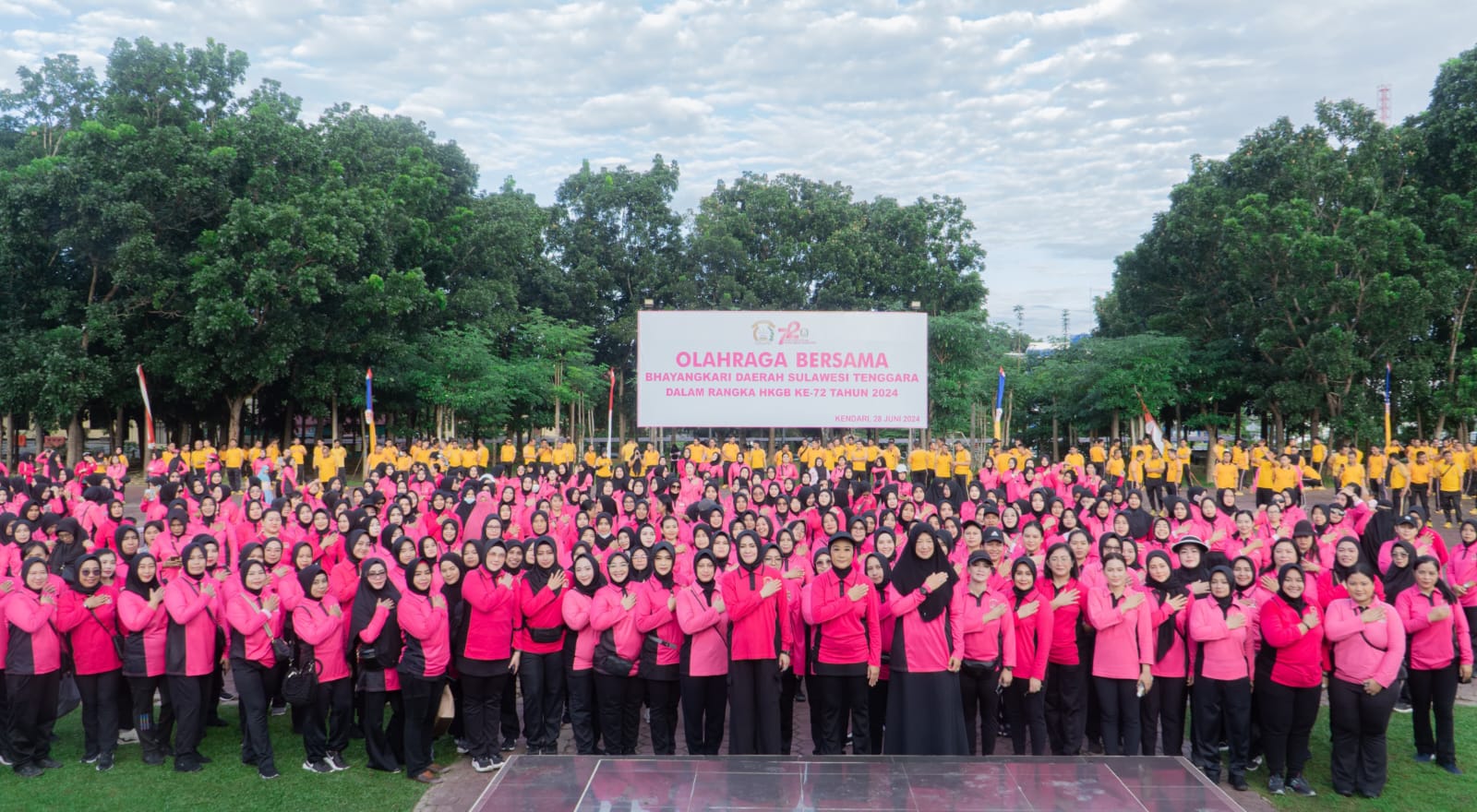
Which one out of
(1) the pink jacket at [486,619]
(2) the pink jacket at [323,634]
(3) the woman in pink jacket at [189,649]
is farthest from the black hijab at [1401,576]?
(3) the woman in pink jacket at [189,649]

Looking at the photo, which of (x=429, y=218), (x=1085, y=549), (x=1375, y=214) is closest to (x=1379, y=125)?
(x=1375, y=214)

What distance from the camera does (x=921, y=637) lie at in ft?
17.4

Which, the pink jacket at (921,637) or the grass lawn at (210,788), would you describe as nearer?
the grass lawn at (210,788)

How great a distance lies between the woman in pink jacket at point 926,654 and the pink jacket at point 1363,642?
2.04 m

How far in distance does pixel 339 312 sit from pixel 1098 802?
918 inches

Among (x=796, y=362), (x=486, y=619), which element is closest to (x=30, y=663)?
(x=486, y=619)

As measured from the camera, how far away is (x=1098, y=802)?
3.84 metres

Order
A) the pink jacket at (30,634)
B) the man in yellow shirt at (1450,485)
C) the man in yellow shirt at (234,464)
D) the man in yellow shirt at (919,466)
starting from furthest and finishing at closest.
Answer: the man in yellow shirt at (234,464), the man in yellow shirt at (919,466), the man in yellow shirt at (1450,485), the pink jacket at (30,634)

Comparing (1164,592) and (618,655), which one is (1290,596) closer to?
(1164,592)

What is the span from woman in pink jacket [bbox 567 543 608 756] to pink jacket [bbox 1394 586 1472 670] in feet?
14.3

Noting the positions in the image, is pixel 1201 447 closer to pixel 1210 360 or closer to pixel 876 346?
pixel 1210 360

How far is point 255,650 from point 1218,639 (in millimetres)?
5440

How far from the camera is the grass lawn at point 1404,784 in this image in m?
5.15

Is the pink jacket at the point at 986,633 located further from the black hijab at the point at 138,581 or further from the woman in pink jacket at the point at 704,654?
the black hijab at the point at 138,581
